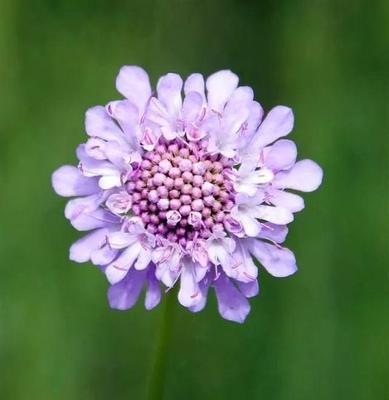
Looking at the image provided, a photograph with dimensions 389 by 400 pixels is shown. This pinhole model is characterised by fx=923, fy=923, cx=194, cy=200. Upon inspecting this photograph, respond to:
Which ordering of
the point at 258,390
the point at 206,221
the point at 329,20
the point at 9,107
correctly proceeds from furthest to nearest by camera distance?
the point at 329,20
the point at 9,107
the point at 258,390
the point at 206,221

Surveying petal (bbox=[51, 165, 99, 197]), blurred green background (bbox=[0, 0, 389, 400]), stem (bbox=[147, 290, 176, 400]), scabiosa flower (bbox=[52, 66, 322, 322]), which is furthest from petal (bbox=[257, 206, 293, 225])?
blurred green background (bbox=[0, 0, 389, 400])

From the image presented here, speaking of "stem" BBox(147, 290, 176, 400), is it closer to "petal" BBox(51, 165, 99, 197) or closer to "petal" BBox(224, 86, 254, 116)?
"petal" BBox(51, 165, 99, 197)

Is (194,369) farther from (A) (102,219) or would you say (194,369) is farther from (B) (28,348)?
(A) (102,219)

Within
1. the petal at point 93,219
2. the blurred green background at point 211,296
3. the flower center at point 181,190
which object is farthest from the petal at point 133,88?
the blurred green background at point 211,296

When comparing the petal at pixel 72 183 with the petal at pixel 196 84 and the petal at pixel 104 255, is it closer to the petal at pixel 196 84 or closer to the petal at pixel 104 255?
the petal at pixel 104 255

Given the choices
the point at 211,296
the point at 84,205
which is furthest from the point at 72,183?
the point at 211,296

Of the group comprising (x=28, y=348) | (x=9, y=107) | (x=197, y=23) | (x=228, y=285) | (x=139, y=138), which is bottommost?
(x=28, y=348)

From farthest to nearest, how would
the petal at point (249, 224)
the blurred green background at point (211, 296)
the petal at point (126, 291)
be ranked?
the blurred green background at point (211, 296), the petal at point (126, 291), the petal at point (249, 224)

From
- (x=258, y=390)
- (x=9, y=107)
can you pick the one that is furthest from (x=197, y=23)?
(x=258, y=390)
